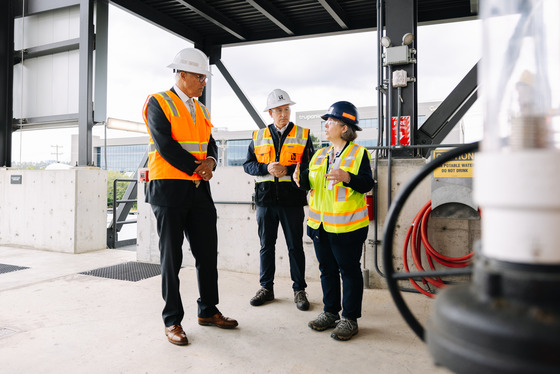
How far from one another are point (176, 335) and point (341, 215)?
1386mm

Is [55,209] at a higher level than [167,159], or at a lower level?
lower

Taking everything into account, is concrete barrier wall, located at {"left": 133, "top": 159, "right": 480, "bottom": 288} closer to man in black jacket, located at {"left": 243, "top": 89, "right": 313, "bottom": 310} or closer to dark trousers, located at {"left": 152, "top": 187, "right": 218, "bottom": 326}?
man in black jacket, located at {"left": 243, "top": 89, "right": 313, "bottom": 310}

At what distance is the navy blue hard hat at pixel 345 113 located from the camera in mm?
2840

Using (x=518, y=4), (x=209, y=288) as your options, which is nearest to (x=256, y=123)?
(x=209, y=288)

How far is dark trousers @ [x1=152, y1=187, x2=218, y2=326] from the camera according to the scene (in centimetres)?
273

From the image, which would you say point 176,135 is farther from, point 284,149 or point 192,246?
point 284,149

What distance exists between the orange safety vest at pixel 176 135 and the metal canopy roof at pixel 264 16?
4558mm

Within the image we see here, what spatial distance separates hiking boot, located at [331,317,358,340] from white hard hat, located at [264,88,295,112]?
1923mm

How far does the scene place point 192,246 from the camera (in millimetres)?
2980

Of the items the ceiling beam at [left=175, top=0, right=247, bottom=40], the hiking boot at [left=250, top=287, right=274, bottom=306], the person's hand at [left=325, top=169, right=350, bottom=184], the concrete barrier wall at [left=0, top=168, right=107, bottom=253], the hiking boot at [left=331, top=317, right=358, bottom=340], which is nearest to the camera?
the person's hand at [left=325, top=169, right=350, bottom=184]

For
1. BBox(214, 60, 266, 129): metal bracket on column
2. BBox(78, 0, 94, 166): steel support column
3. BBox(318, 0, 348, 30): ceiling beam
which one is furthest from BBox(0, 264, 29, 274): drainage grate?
BBox(318, 0, 348, 30): ceiling beam

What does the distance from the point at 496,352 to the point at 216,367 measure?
2.17 m

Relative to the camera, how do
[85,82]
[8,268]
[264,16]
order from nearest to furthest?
1. [8,268]
2. [85,82]
3. [264,16]

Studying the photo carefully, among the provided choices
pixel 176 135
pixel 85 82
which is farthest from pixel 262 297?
pixel 85 82
